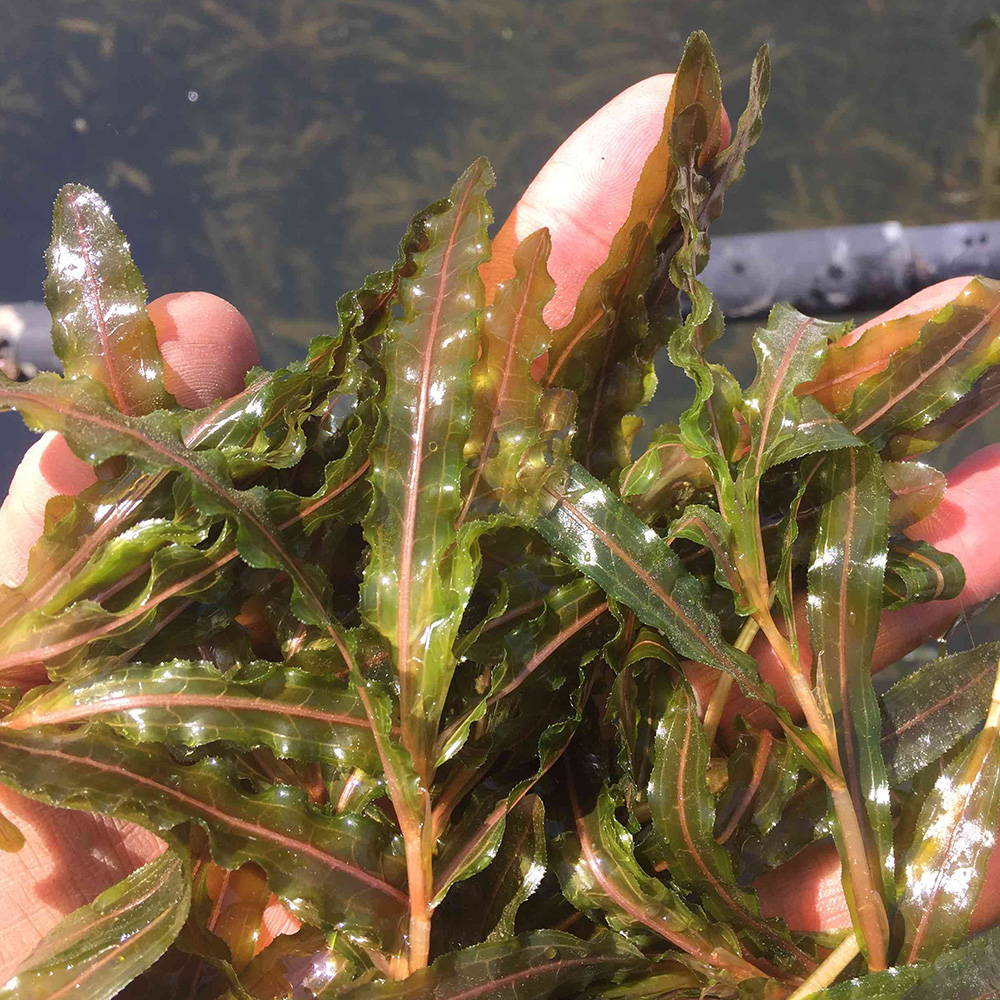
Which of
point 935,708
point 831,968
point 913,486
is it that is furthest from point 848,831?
point 913,486

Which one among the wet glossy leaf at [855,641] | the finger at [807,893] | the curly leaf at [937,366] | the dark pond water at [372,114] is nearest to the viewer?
the wet glossy leaf at [855,641]

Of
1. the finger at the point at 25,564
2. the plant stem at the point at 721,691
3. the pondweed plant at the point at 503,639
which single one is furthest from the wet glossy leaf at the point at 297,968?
the plant stem at the point at 721,691

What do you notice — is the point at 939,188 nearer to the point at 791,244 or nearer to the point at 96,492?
the point at 791,244

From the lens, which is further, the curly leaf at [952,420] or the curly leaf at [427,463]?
the curly leaf at [952,420]

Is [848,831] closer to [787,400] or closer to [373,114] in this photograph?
[787,400]

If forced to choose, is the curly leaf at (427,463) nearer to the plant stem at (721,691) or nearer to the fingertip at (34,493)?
the plant stem at (721,691)

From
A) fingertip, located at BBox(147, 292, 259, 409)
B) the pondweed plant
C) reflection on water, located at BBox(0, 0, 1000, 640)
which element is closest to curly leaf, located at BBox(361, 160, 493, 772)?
the pondweed plant

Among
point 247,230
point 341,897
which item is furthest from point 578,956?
point 247,230
